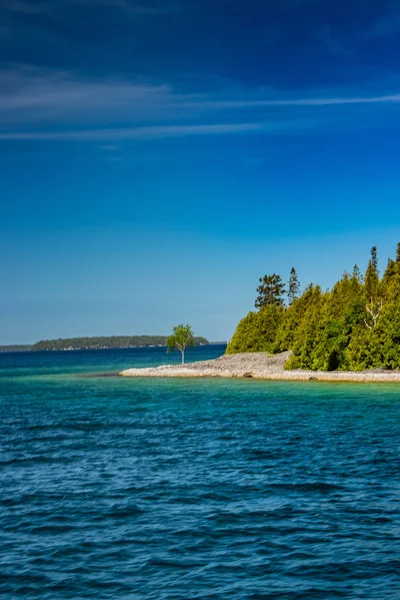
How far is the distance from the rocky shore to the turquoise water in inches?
1312

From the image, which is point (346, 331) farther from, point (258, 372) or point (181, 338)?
point (181, 338)

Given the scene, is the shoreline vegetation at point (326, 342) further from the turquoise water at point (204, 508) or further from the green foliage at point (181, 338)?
the turquoise water at point (204, 508)

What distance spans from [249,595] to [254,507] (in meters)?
7.88

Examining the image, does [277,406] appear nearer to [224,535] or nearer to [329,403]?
[329,403]

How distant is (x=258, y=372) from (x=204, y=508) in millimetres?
77270

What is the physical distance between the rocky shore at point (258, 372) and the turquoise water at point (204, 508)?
1312 inches

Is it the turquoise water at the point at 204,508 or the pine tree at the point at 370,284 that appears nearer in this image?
the turquoise water at the point at 204,508

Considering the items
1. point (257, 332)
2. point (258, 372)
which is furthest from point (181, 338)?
point (258, 372)

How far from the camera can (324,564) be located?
17906 mm

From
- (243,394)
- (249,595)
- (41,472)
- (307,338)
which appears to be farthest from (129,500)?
(307,338)

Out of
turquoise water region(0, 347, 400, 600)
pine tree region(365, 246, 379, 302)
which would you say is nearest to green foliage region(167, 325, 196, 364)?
pine tree region(365, 246, 379, 302)

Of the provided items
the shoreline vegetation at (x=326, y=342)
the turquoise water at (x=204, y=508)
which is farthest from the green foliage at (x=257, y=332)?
the turquoise water at (x=204, y=508)

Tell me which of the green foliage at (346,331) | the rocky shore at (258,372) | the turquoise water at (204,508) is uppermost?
the green foliage at (346,331)

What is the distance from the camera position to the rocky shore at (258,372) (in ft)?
272
